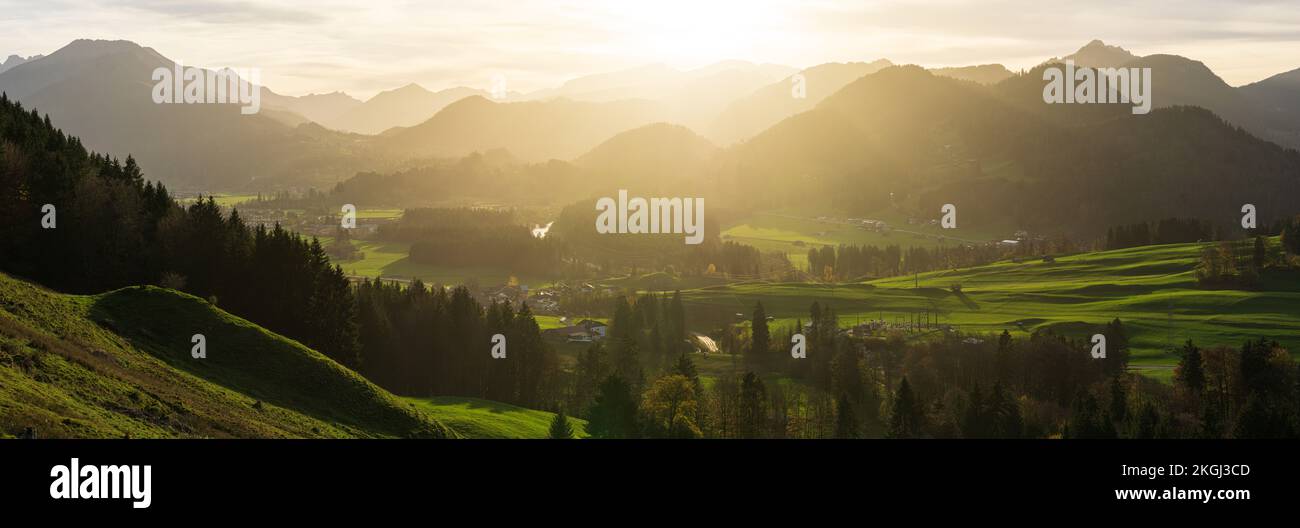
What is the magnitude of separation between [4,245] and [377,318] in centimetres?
3791

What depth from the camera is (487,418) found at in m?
84.9

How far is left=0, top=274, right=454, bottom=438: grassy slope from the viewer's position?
41250 mm

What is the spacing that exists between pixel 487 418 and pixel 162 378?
1407 inches

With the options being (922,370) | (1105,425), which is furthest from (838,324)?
(1105,425)

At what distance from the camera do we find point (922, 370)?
14362cm

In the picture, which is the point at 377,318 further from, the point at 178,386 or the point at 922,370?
the point at 922,370

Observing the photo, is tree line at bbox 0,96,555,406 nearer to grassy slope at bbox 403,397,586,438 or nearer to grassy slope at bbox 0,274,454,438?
grassy slope at bbox 403,397,586,438

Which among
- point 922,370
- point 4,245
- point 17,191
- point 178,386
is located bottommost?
point 922,370

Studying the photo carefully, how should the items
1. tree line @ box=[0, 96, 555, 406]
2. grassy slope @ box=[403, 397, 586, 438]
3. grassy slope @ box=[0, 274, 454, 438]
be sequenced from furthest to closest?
tree line @ box=[0, 96, 555, 406]
grassy slope @ box=[403, 397, 586, 438]
grassy slope @ box=[0, 274, 454, 438]

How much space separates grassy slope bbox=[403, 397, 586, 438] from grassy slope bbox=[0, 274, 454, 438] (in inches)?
346

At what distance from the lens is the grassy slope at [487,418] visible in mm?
76500

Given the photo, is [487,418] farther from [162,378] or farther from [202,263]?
[202,263]

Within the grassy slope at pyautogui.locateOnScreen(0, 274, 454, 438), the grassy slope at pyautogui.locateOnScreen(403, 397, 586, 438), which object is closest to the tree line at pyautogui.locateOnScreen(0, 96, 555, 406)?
the grassy slope at pyautogui.locateOnScreen(403, 397, 586, 438)

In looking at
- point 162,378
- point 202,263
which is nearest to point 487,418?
point 162,378
